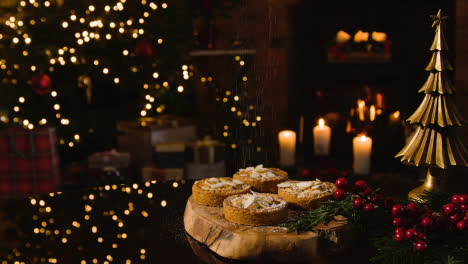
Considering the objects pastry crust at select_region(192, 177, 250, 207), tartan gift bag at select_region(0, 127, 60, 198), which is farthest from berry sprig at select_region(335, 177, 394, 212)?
tartan gift bag at select_region(0, 127, 60, 198)

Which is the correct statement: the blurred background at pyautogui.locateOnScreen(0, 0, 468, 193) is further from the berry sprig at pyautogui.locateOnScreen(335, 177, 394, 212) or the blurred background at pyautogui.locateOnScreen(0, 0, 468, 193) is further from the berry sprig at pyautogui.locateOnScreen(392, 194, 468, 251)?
the berry sprig at pyautogui.locateOnScreen(392, 194, 468, 251)

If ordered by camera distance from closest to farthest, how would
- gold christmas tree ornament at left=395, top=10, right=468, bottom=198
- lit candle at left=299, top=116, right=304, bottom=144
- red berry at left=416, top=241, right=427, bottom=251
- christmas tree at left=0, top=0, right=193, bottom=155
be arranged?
1. red berry at left=416, top=241, right=427, bottom=251
2. gold christmas tree ornament at left=395, top=10, right=468, bottom=198
3. christmas tree at left=0, top=0, right=193, bottom=155
4. lit candle at left=299, top=116, right=304, bottom=144

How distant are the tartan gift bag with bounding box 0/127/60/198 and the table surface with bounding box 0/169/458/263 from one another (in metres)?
1.52

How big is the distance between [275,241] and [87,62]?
231cm

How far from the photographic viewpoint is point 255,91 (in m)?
3.26

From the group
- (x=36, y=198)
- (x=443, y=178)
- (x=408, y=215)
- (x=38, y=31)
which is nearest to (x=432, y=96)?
(x=443, y=178)

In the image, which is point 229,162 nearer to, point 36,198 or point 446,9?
point 446,9

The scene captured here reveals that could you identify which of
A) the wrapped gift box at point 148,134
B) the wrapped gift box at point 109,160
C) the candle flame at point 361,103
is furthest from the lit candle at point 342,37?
the wrapped gift box at point 109,160

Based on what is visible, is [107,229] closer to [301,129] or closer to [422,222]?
[422,222]

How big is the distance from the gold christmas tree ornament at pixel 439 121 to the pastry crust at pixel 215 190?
1.48 feet

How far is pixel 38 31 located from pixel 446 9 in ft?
7.82

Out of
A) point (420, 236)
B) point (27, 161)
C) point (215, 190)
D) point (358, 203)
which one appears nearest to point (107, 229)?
point (215, 190)

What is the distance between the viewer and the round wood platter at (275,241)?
969 mm

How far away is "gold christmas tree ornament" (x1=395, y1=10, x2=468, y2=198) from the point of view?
1.12 m
